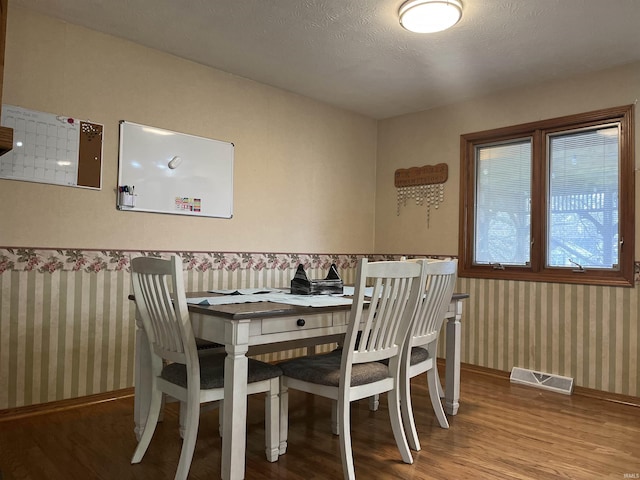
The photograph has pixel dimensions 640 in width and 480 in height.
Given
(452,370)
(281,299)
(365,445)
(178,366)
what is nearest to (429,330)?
(452,370)

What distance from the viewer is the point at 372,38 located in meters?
3.00

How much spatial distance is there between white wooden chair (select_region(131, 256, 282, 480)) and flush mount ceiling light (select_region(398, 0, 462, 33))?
181cm

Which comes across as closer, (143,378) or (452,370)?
(143,378)

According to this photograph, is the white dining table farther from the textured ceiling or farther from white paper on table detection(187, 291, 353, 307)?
the textured ceiling

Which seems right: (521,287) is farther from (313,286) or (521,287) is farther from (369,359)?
(369,359)

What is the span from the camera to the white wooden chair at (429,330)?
7.45 ft

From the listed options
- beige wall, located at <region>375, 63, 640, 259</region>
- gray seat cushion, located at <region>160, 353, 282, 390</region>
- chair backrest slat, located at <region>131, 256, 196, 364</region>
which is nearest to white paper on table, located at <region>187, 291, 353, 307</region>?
chair backrest slat, located at <region>131, 256, 196, 364</region>

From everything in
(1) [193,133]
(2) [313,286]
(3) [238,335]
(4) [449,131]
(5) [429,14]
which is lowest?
(3) [238,335]

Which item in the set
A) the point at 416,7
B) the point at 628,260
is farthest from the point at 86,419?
the point at 628,260

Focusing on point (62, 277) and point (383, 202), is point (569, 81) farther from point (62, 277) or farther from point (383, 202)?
point (62, 277)

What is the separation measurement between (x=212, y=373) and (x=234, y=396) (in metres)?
0.20

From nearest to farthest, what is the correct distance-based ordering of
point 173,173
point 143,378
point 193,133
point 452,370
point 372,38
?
point 143,378 < point 452,370 < point 372,38 < point 173,173 < point 193,133

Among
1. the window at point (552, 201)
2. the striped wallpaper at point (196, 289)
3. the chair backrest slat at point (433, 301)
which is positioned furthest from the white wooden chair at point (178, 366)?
the window at point (552, 201)

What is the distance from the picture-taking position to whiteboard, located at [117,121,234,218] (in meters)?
3.09
